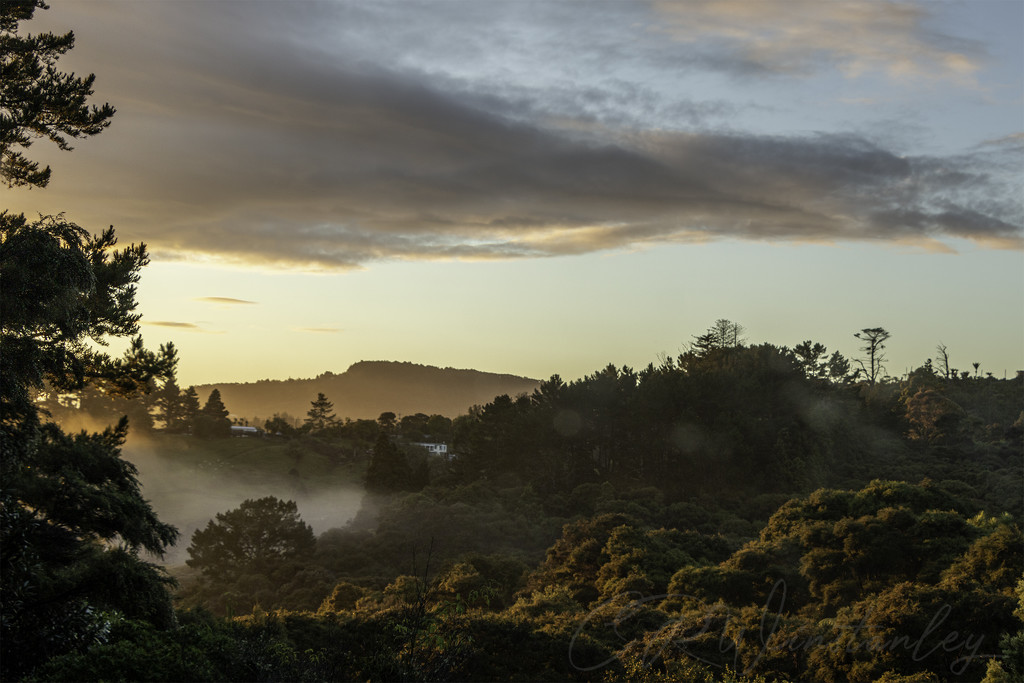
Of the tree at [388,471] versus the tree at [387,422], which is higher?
the tree at [387,422]

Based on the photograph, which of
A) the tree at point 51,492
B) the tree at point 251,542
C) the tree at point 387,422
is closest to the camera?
the tree at point 51,492

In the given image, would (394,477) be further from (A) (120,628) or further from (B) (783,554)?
(A) (120,628)

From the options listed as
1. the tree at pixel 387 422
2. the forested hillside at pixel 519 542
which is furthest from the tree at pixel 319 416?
the forested hillside at pixel 519 542

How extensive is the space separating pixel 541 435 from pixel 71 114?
150 ft

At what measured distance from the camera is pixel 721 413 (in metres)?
56.0

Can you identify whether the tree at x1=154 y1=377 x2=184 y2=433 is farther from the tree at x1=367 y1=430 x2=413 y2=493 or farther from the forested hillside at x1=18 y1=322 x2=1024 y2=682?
the tree at x1=367 y1=430 x2=413 y2=493

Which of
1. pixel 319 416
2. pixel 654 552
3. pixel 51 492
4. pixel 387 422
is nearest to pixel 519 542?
pixel 654 552

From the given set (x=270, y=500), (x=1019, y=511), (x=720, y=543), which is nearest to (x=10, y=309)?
(x=720, y=543)

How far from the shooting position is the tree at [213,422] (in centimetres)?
9869
